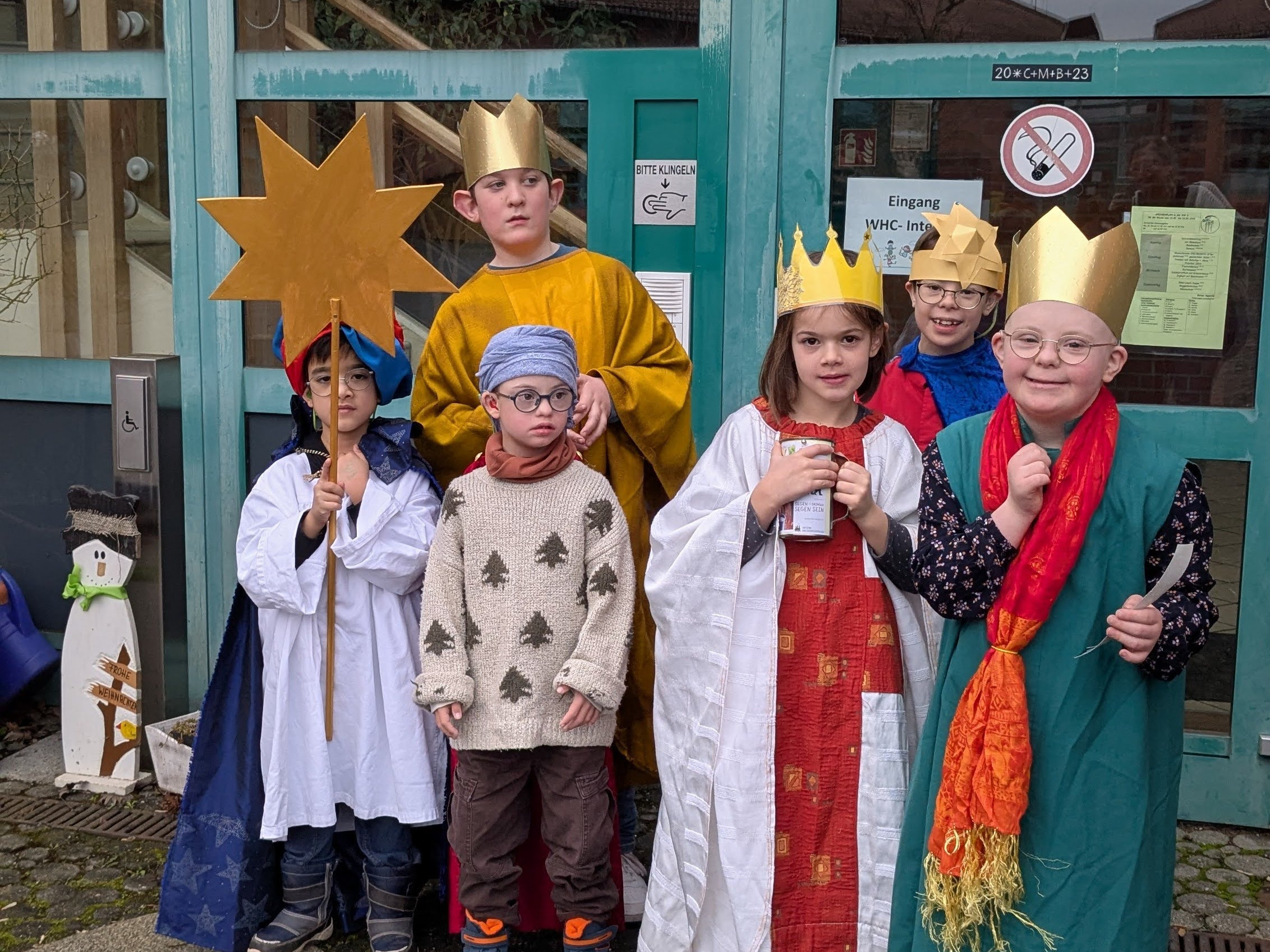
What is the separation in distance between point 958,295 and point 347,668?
164 centimetres

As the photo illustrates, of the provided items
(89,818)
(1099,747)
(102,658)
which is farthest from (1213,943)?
(102,658)

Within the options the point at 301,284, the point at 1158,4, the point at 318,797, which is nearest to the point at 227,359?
the point at 301,284

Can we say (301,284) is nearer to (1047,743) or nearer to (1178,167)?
(1047,743)

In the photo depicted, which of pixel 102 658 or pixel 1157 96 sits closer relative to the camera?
pixel 1157 96

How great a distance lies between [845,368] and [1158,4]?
1.84 meters

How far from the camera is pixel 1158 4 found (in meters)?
3.63

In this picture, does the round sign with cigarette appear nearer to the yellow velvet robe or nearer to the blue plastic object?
the yellow velvet robe

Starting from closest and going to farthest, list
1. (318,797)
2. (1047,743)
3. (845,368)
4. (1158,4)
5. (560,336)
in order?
(1047,743) < (845,368) < (560,336) < (318,797) < (1158,4)

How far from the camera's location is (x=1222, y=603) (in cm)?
382

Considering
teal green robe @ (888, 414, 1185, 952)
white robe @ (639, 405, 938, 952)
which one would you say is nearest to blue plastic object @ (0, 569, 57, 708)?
white robe @ (639, 405, 938, 952)

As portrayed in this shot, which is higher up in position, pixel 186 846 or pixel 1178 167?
pixel 1178 167

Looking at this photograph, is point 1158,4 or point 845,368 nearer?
point 845,368

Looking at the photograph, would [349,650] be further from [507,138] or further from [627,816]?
[507,138]

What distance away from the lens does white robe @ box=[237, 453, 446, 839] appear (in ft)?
10.0
